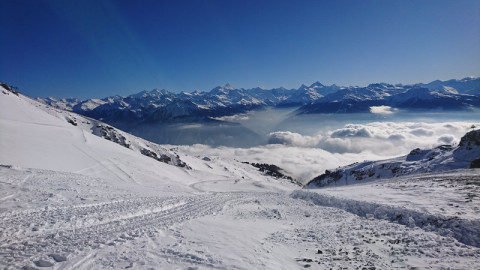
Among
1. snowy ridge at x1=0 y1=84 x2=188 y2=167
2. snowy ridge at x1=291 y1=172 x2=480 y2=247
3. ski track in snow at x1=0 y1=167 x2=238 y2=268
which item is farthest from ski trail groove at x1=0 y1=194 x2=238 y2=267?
snowy ridge at x1=0 y1=84 x2=188 y2=167

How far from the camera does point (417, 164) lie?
83.4 m

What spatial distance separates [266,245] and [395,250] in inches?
213

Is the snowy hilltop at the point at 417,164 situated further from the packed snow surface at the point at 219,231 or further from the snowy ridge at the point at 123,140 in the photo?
the snowy ridge at the point at 123,140

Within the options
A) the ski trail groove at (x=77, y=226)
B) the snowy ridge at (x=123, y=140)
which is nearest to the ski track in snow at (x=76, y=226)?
the ski trail groove at (x=77, y=226)

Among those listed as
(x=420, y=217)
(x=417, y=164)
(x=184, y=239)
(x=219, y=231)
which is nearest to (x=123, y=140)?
(x=219, y=231)

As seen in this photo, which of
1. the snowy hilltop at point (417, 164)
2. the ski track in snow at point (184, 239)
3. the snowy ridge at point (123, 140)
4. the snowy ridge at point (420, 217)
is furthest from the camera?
the snowy ridge at point (123, 140)

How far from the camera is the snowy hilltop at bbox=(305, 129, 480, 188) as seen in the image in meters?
63.0

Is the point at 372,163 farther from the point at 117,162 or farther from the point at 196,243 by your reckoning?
the point at 196,243

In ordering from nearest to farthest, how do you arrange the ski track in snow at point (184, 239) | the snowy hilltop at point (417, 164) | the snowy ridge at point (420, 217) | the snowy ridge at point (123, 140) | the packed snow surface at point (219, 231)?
the ski track in snow at point (184, 239) → the packed snow surface at point (219, 231) → the snowy ridge at point (420, 217) → the snowy hilltop at point (417, 164) → the snowy ridge at point (123, 140)

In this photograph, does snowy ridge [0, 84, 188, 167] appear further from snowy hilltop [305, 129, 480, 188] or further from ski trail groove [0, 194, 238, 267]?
ski trail groove [0, 194, 238, 267]

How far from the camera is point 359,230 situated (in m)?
13.1

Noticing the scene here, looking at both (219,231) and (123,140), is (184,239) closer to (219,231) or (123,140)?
(219,231)

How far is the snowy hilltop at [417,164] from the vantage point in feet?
207

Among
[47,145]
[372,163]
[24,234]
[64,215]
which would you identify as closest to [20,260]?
[24,234]
